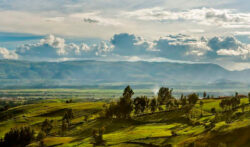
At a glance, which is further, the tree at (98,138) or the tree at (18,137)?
the tree at (18,137)

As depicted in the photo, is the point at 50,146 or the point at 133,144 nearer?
the point at 133,144

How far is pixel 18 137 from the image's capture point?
150500 millimetres

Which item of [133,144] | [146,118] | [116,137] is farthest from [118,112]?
[133,144]

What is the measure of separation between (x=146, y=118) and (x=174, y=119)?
882 inches

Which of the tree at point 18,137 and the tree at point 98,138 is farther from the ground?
the tree at point 98,138

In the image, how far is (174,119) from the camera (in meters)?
164

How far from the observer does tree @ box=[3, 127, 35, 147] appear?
150375 millimetres

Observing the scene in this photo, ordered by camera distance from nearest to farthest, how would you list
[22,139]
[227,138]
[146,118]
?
[227,138] → [22,139] → [146,118]

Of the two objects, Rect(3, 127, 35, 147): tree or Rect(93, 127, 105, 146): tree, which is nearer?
Rect(93, 127, 105, 146): tree

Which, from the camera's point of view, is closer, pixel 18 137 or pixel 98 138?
pixel 98 138

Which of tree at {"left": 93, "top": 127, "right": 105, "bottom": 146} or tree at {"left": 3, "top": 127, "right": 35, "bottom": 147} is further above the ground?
tree at {"left": 93, "top": 127, "right": 105, "bottom": 146}

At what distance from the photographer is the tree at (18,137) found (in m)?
150

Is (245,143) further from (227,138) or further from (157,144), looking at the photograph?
(157,144)

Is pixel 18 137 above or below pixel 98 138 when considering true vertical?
below
